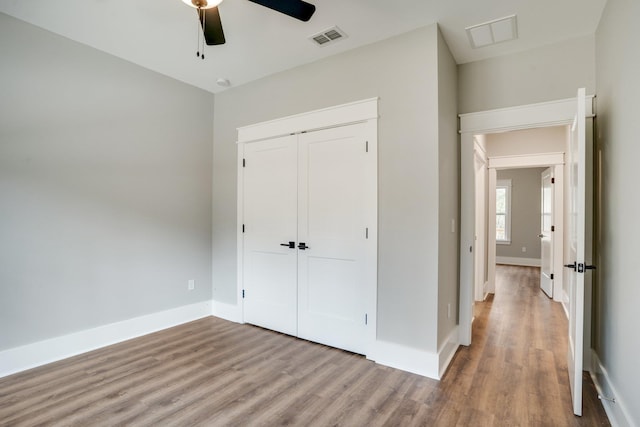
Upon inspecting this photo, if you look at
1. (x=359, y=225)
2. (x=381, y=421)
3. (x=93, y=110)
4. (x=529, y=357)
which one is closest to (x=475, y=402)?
(x=381, y=421)

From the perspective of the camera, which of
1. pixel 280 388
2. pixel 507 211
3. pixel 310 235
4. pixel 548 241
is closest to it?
pixel 280 388

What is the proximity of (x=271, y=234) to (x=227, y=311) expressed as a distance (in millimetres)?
1182

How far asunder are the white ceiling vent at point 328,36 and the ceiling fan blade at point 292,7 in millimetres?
763

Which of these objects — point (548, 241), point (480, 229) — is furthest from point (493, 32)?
point (548, 241)

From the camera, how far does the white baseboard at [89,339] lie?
2.58 metres

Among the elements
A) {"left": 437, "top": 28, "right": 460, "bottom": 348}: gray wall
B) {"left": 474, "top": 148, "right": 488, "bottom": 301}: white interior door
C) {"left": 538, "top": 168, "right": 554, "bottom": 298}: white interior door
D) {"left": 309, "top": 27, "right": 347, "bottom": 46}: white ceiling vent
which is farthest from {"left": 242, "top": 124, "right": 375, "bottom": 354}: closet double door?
{"left": 538, "top": 168, "right": 554, "bottom": 298}: white interior door

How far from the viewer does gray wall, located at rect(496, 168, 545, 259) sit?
836 cm

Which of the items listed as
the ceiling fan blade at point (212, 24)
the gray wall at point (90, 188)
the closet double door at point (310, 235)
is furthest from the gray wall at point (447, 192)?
the gray wall at point (90, 188)

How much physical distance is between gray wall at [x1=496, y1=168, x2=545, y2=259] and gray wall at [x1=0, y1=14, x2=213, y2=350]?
317 inches

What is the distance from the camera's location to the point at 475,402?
222 centimetres

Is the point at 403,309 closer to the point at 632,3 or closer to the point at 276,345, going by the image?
the point at 276,345

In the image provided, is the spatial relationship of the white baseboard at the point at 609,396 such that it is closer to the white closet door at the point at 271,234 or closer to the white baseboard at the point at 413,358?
the white baseboard at the point at 413,358

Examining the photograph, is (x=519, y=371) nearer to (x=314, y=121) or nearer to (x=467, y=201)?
(x=467, y=201)

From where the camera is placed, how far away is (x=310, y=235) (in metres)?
3.27
